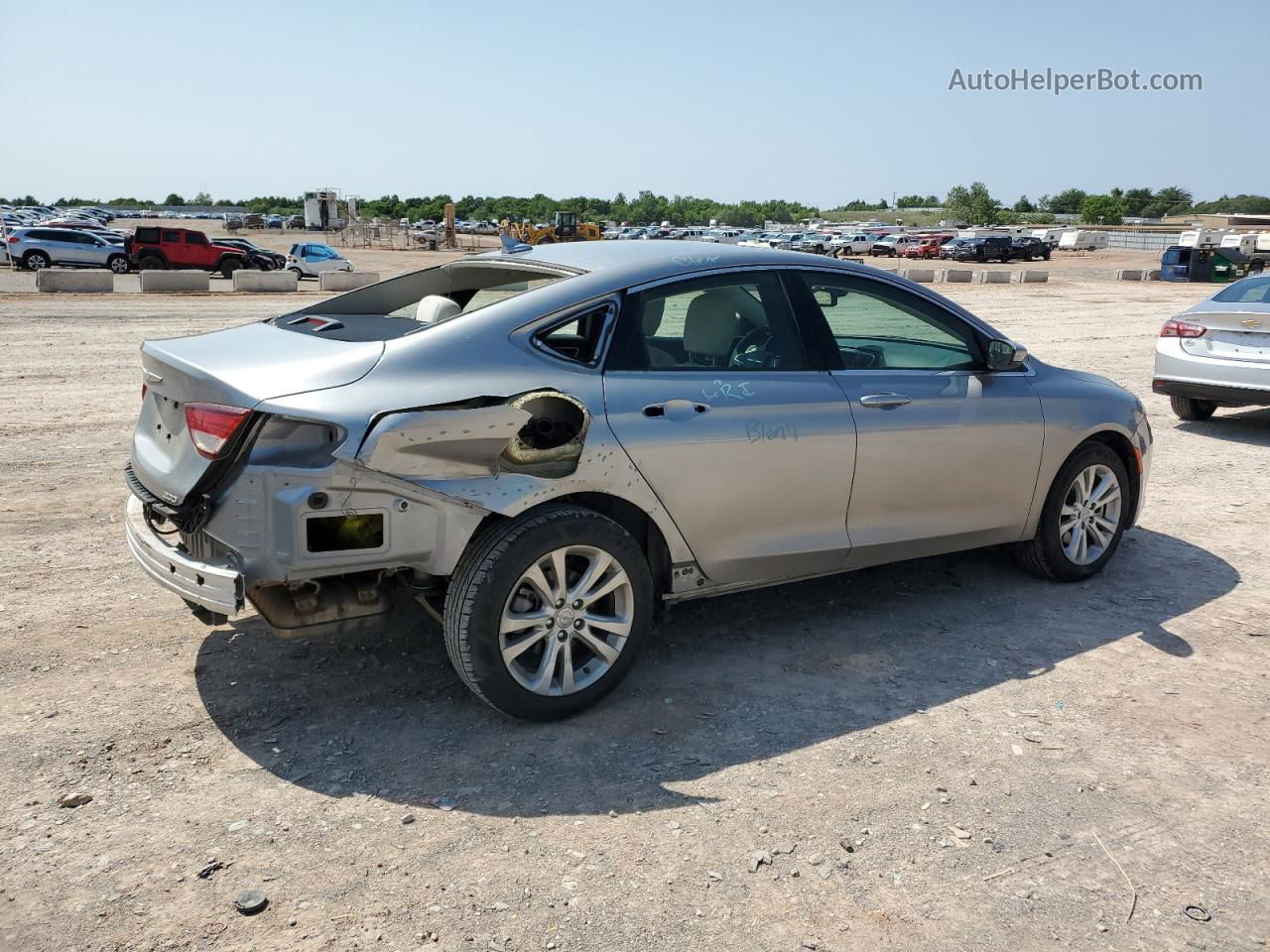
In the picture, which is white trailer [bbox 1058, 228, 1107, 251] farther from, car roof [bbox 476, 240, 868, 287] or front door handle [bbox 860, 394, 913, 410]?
car roof [bbox 476, 240, 868, 287]

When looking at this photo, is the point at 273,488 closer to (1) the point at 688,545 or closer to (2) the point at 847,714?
(1) the point at 688,545

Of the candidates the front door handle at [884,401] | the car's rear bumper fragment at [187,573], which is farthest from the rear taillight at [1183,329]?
the car's rear bumper fragment at [187,573]

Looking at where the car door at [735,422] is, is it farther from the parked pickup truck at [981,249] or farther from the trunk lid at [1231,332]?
the parked pickup truck at [981,249]

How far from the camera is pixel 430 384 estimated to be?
3.85 metres

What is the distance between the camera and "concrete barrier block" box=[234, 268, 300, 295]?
27938 mm

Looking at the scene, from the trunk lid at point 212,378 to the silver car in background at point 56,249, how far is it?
120 ft

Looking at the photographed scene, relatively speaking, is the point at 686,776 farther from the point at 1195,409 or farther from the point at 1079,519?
the point at 1195,409

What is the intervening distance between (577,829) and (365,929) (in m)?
0.75

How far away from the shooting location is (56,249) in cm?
3622

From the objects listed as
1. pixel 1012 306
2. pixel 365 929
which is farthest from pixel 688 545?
pixel 1012 306

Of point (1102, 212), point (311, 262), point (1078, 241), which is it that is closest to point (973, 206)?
point (1102, 212)

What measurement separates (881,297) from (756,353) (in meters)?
0.84

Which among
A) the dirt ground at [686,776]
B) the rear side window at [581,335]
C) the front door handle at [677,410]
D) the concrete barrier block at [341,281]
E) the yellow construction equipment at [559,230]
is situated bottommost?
the dirt ground at [686,776]

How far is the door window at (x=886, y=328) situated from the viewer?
192 inches
